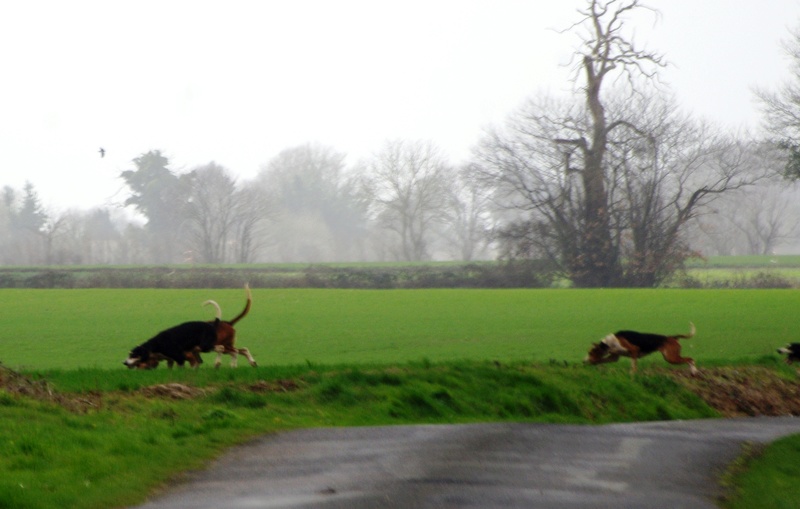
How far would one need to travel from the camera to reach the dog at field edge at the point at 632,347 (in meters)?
21.2

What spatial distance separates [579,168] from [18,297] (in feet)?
101

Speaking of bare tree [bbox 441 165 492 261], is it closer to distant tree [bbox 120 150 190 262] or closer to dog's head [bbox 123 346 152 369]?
distant tree [bbox 120 150 190 262]

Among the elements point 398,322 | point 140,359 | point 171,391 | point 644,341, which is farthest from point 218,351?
point 398,322

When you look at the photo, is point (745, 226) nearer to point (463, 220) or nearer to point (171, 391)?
point (463, 220)

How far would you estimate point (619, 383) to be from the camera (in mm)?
19703

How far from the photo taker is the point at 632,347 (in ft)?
69.6

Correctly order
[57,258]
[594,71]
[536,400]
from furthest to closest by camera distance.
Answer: [57,258], [594,71], [536,400]

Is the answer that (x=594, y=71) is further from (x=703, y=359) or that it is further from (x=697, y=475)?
(x=697, y=475)

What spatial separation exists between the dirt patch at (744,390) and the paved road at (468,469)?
734 cm

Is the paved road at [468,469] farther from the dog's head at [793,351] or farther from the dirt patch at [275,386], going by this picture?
the dog's head at [793,351]

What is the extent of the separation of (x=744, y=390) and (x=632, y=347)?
101 inches

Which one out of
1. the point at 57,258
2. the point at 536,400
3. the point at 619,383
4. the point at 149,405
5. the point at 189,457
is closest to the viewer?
the point at 189,457

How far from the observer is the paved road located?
28.3 feet

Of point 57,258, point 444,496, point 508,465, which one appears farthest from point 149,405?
point 57,258
